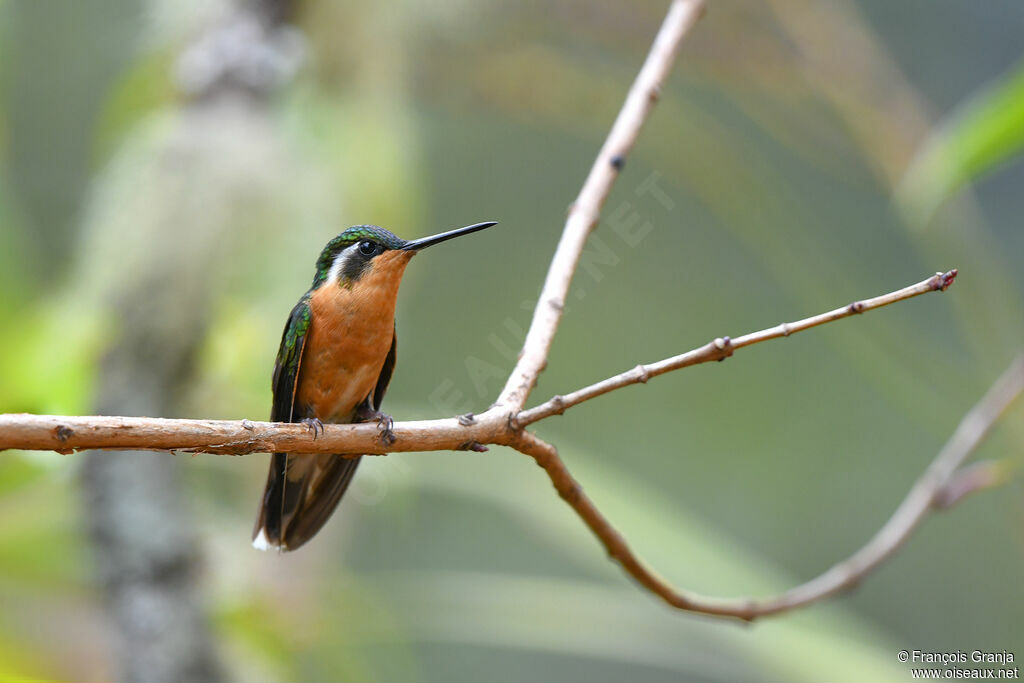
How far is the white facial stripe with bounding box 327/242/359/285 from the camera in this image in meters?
1.20

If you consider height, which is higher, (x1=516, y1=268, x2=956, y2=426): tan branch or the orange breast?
(x1=516, y1=268, x2=956, y2=426): tan branch

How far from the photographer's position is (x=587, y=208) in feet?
3.27

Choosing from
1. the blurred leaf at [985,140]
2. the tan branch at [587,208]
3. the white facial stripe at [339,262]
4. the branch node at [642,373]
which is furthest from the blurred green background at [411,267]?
the branch node at [642,373]

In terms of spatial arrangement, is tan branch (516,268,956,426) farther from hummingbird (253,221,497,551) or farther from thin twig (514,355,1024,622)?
hummingbird (253,221,497,551)

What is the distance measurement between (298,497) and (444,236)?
0.40 metres

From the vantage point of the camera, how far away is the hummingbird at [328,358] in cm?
111

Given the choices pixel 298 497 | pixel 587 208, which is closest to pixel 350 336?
pixel 298 497

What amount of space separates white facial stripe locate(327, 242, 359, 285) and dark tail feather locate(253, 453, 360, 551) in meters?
0.23

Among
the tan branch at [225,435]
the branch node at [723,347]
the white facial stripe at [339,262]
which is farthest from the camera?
the white facial stripe at [339,262]

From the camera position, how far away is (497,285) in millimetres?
3865

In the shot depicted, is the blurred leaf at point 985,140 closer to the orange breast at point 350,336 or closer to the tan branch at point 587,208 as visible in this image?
the tan branch at point 587,208

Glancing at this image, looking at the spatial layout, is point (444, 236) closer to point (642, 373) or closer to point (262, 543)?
point (642, 373)

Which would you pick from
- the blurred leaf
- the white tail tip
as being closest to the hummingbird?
the white tail tip

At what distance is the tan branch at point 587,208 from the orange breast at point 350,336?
0.24 metres
